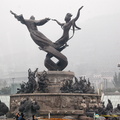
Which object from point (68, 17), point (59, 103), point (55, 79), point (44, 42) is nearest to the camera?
point (59, 103)

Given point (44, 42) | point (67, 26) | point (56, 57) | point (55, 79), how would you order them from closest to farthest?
point (55, 79) < point (44, 42) < point (67, 26) < point (56, 57)

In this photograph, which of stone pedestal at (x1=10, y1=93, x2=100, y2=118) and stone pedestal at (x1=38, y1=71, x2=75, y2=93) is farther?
stone pedestal at (x1=38, y1=71, x2=75, y2=93)

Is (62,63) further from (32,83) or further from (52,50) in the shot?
(32,83)

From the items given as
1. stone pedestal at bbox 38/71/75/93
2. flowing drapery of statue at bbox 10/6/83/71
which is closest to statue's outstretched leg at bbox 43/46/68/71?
flowing drapery of statue at bbox 10/6/83/71

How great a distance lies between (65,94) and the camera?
27.4 meters

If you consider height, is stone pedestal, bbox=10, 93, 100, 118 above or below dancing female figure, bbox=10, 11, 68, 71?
below

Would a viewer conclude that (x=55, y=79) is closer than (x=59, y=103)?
No

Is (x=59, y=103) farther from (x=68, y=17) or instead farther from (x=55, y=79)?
(x=68, y=17)

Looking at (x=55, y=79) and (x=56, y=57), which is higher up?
(x=56, y=57)

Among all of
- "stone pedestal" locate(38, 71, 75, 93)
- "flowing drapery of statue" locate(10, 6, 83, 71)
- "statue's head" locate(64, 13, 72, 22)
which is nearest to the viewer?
"stone pedestal" locate(38, 71, 75, 93)

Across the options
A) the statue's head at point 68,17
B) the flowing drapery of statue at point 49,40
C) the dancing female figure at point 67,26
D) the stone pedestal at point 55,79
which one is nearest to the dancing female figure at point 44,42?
the flowing drapery of statue at point 49,40

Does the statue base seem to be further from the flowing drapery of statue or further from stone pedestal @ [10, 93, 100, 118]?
the flowing drapery of statue

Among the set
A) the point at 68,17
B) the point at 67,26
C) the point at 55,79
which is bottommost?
the point at 55,79

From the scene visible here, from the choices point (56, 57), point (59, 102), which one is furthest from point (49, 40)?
point (59, 102)
